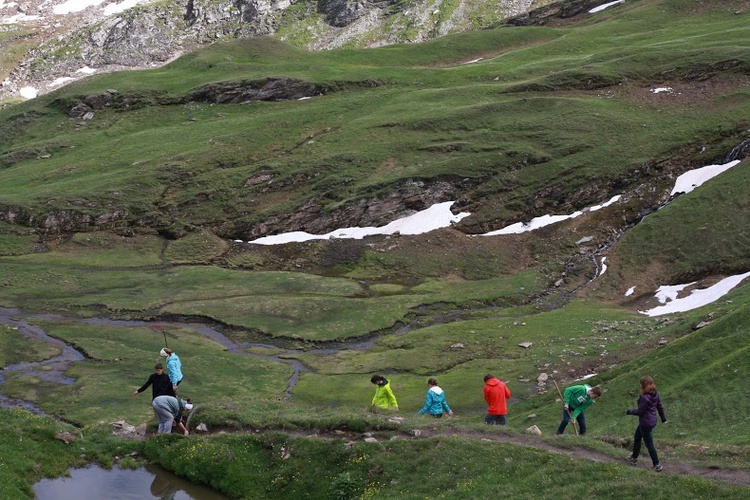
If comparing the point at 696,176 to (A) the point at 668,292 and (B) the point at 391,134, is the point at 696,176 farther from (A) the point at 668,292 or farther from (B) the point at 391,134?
(B) the point at 391,134

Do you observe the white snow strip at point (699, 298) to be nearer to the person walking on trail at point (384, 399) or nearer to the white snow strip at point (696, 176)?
the white snow strip at point (696, 176)

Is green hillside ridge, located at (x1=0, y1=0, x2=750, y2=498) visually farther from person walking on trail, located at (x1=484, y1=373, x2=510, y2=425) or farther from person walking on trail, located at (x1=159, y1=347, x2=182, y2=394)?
person walking on trail, located at (x1=159, y1=347, x2=182, y2=394)

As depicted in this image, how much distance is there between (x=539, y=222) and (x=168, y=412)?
80577 mm

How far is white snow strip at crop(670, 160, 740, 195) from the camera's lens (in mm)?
106312

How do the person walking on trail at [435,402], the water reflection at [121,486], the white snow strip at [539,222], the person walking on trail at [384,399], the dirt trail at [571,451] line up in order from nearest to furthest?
the dirt trail at [571,451], the water reflection at [121,486], the person walking on trail at [435,402], the person walking on trail at [384,399], the white snow strip at [539,222]

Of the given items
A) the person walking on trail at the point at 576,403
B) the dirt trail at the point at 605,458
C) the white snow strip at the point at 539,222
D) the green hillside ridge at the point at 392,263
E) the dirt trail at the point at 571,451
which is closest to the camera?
the dirt trail at the point at 605,458

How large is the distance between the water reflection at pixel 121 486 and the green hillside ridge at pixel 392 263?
30.1 inches

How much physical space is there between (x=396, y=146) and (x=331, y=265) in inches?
1257

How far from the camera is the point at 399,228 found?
362 feet

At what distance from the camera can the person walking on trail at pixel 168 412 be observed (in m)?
35.9

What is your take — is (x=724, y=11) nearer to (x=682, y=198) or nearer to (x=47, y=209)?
(x=682, y=198)

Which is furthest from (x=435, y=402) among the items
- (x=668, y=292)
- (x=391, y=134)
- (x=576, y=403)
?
(x=391, y=134)

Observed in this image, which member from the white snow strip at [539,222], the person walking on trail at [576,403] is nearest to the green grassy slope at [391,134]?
the white snow strip at [539,222]

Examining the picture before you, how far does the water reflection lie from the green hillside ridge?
76cm
